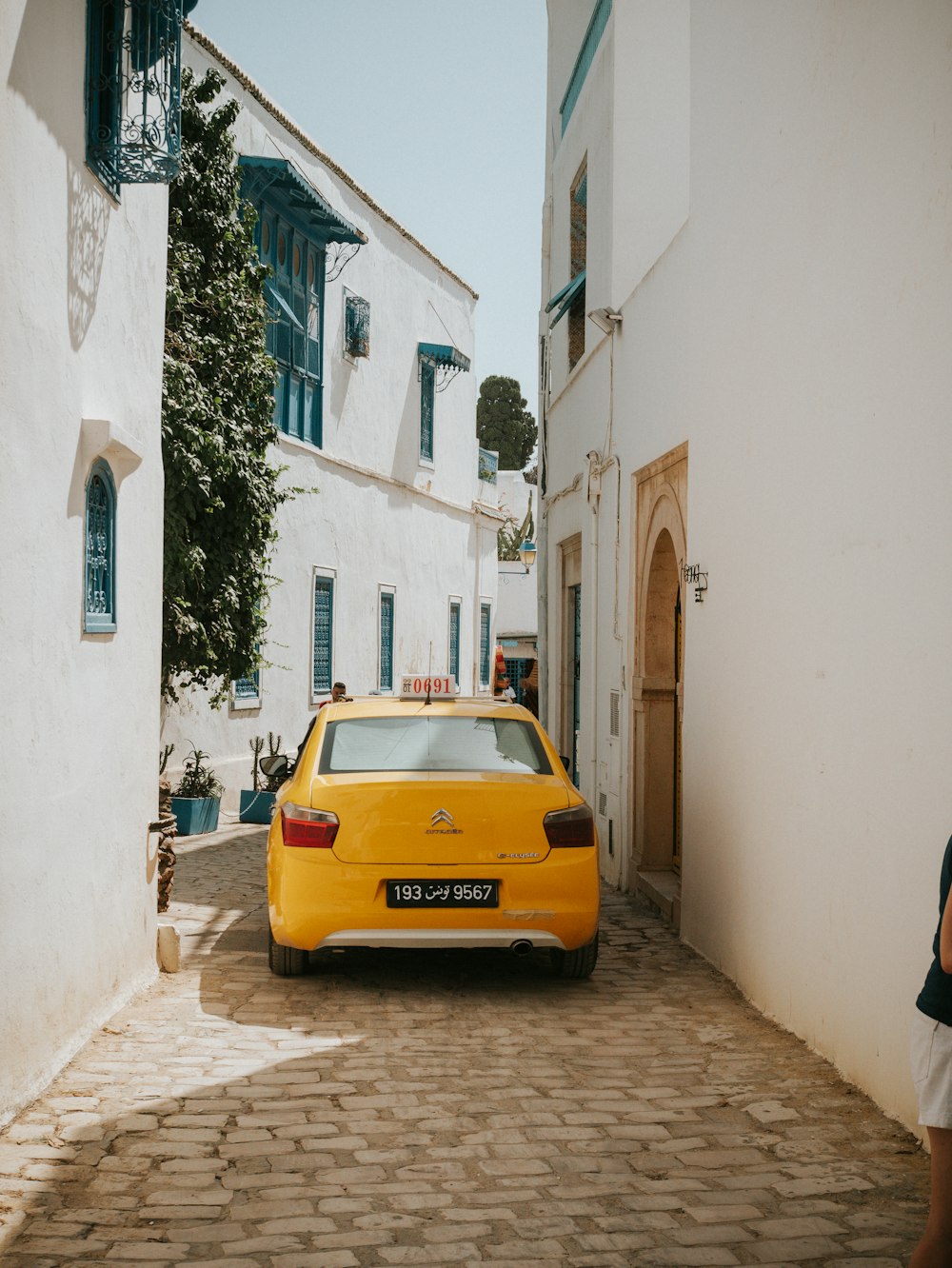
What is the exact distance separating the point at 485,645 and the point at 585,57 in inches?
714

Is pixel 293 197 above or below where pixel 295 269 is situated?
above

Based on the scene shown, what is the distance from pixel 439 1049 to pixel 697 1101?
1.29m

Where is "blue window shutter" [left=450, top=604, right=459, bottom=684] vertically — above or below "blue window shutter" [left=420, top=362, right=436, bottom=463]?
below

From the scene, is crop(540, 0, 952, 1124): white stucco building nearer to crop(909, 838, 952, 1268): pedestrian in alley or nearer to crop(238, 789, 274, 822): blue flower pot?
crop(909, 838, 952, 1268): pedestrian in alley

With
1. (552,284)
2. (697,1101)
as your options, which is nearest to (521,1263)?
(697,1101)

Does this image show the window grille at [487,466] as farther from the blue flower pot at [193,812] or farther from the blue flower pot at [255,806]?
the blue flower pot at [193,812]

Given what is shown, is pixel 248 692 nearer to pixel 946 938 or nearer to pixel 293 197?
pixel 293 197

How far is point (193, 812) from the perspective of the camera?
15.4 m

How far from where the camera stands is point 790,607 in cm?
675

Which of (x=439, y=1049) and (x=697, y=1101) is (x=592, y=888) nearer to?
(x=439, y=1049)

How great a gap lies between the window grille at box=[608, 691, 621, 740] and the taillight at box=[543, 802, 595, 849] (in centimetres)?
453

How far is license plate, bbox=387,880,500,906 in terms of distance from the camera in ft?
23.4

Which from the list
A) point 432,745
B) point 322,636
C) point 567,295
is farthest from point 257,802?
point 432,745

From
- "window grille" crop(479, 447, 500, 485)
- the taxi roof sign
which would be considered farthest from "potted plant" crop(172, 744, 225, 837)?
"window grille" crop(479, 447, 500, 485)
